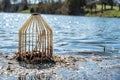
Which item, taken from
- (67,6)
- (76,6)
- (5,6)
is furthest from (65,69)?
(5,6)

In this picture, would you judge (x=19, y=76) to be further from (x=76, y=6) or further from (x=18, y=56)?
(x=76, y=6)

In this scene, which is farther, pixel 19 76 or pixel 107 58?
pixel 107 58

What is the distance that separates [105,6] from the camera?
147m

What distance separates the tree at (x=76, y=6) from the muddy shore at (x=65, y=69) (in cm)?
13133

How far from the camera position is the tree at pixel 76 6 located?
152250 mm

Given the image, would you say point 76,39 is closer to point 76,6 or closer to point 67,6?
point 76,6

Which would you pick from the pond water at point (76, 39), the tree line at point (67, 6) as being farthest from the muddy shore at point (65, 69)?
the tree line at point (67, 6)

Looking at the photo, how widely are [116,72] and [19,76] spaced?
5.56 m

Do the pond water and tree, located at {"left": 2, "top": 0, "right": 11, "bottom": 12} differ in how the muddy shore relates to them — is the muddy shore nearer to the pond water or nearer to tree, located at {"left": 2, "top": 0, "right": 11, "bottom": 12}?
the pond water

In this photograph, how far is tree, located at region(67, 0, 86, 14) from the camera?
5994 inches

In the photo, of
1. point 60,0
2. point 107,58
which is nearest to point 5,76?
point 107,58

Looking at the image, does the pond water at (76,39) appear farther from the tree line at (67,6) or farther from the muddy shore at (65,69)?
the tree line at (67,6)

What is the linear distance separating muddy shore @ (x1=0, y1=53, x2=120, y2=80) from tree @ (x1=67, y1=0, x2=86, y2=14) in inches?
5171

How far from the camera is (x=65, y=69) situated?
727 inches
